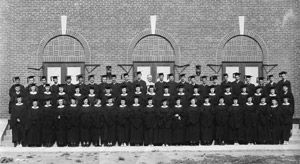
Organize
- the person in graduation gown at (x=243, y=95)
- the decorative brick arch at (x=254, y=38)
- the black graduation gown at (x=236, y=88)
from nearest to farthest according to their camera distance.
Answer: the person in graduation gown at (x=243, y=95)
the black graduation gown at (x=236, y=88)
the decorative brick arch at (x=254, y=38)

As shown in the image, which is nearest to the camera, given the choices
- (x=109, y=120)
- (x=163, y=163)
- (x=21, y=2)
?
(x=163, y=163)

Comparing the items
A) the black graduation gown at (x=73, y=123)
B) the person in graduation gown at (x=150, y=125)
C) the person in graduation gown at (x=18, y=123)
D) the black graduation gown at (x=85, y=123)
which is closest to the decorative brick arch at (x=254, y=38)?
the person in graduation gown at (x=150, y=125)

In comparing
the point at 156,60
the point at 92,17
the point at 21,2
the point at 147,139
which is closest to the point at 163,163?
the point at 147,139

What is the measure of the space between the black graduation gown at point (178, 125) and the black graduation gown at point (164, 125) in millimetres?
126

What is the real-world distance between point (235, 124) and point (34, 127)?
19.9ft

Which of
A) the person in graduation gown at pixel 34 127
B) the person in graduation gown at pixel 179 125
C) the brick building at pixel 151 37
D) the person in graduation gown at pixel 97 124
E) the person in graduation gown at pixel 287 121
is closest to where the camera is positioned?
the person in graduation gown at pixel 34 127

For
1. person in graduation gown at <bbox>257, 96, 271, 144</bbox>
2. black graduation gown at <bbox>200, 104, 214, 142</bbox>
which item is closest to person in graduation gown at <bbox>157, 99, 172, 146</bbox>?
black graduation gown at <bbox>200, 104, 214, 142</bbox>

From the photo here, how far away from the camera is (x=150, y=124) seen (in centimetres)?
1252

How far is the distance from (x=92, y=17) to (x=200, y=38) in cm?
419

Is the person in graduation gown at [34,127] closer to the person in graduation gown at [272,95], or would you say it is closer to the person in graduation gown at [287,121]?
the person in graduation gown at [272,95]

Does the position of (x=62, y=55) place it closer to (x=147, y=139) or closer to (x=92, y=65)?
(x=92, y=65)

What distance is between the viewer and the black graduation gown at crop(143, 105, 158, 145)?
493 inches

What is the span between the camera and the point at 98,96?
527 inches

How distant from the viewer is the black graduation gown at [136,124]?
12.5 m
